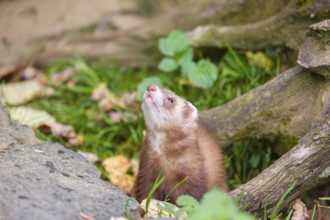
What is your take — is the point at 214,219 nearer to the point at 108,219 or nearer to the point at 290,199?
the point at 108,219

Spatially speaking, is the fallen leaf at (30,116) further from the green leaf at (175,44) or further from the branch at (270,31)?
the branch at (270,31)

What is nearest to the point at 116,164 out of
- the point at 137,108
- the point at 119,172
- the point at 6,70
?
the point at 119,172

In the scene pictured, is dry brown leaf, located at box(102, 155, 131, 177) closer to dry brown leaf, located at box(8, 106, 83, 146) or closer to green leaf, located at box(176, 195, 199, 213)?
dry brown leaf, located at box(8, 106, 83, 146)

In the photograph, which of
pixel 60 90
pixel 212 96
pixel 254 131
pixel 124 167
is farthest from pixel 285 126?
pixel 60 90

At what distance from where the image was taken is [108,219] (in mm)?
2627

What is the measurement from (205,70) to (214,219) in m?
2.09

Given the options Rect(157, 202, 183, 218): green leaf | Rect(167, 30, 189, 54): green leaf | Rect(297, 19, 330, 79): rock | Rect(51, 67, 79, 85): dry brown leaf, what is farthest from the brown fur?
Rect(51, 67, 79, 85): dry brown leaf

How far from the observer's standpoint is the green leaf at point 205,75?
4.43 meters

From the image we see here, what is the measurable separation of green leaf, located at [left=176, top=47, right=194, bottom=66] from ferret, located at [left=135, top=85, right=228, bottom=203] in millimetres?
924

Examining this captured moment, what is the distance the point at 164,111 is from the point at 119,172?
0.74 metres

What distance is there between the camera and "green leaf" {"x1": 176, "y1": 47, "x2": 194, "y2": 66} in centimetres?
463

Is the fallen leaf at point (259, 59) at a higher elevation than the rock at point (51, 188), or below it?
higher

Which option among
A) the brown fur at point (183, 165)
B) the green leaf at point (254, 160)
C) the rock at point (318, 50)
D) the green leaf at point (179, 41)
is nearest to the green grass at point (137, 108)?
the green leaf at point (254, 160)

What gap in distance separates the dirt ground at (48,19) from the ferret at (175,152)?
8.13 feet
